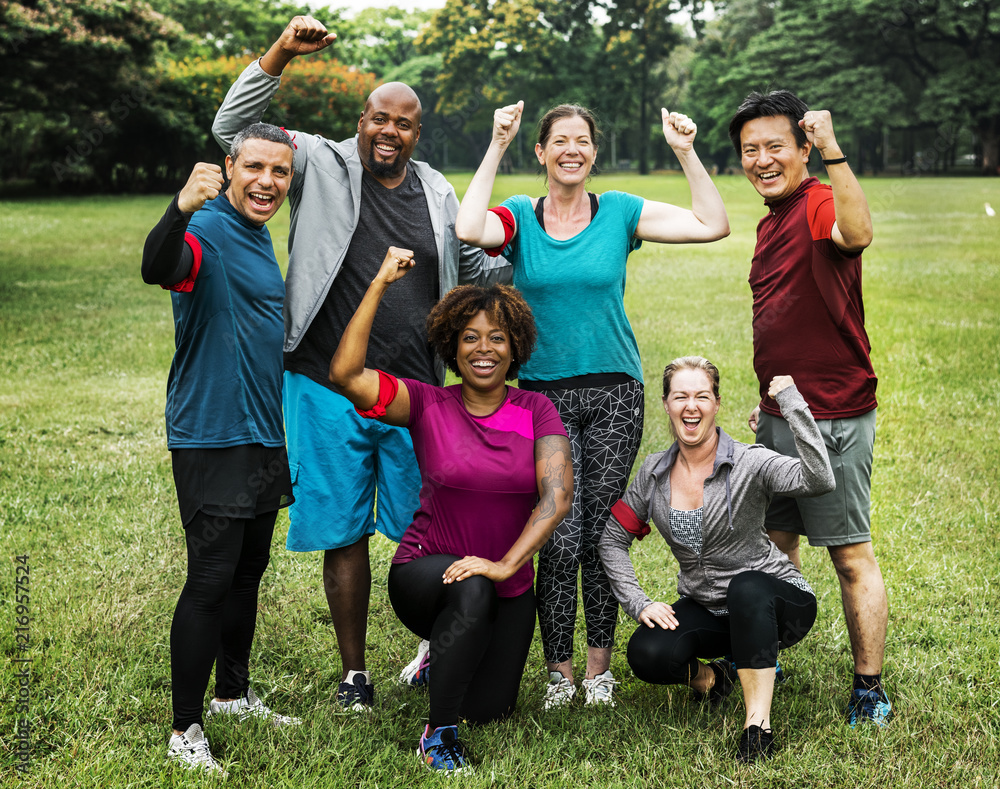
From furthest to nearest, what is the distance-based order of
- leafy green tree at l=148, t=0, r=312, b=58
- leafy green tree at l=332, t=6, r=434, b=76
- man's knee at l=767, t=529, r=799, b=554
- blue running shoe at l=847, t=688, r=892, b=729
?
leafy green tree at l=332, t=6, r=434, b=76 → leafy green tree at l=148, t=0, r=312, b=58 → man's knee at l=767, t=529, r=799, b=554 → blue running shoe at l=847, t=688, r=892, b=729

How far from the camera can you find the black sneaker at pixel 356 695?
3.47 m

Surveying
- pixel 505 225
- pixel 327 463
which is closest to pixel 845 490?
pixel 505 225

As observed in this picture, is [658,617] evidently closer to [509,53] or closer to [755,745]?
[755,745]

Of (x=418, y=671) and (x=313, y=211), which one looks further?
(x=418, y=671)

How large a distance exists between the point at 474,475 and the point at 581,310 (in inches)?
29.3

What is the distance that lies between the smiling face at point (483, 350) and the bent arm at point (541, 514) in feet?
0.92

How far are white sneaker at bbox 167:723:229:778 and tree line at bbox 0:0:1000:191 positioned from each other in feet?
52.3

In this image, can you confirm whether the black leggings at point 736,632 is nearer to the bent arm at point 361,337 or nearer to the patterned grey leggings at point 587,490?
the patterned grey leggings at point 587,490

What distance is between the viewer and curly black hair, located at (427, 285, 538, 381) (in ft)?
10.6

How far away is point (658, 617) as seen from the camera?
10.5 feet

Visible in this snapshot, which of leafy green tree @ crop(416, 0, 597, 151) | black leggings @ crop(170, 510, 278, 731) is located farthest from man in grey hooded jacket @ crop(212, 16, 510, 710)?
leafy green tree @ crop(416, 0, 597, 151)

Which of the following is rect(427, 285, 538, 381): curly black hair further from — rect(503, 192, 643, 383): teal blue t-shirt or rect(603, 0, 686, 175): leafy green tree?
rect(603, 0, 686, 175): leafy green tree

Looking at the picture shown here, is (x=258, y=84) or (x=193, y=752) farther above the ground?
(x=258, y=84)

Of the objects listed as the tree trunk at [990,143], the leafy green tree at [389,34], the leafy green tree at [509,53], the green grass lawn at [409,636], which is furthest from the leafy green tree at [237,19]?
the green grass lawn at [409,636]
